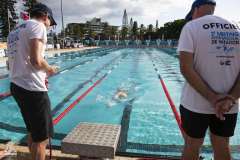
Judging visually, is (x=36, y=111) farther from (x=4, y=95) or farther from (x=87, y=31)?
(x=87, y=31)

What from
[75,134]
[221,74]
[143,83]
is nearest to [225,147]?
[221,74]

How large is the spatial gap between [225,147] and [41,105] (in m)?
1.32

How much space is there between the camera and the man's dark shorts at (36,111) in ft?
5.77

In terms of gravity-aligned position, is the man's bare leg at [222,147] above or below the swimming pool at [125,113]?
above

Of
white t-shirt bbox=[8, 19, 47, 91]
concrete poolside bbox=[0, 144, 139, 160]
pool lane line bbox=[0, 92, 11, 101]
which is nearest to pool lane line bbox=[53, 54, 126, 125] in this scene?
concrete poolside bbox=[0, 144, 139, 160]

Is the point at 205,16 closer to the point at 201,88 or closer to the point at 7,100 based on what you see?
the point at 201,88

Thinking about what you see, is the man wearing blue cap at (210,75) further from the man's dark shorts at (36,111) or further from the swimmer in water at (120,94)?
the swimmer in water at (120,94)

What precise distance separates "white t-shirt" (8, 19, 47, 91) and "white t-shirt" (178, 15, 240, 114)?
101 centimetres

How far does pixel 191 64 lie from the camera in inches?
56.3

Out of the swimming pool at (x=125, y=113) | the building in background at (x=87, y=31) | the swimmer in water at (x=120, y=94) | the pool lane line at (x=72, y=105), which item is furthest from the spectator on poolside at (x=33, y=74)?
the building in background at (x=87, y=31)

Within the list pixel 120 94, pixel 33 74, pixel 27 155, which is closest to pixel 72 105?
pixel 120 94

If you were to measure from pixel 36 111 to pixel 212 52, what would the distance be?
50.4 inches

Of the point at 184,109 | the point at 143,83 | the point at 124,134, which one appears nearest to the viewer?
the point at 184,109

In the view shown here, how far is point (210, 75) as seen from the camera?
1.44 meters
